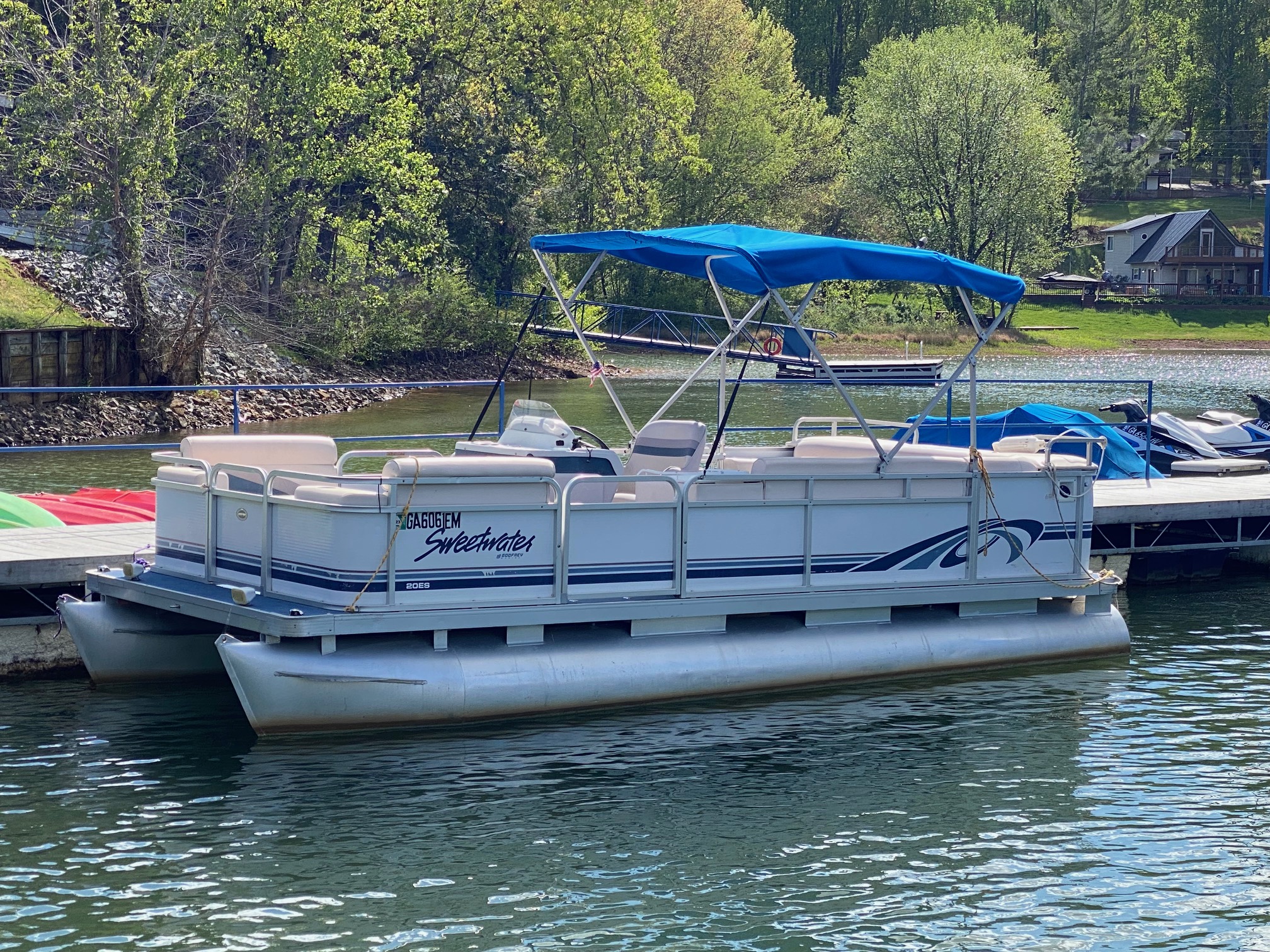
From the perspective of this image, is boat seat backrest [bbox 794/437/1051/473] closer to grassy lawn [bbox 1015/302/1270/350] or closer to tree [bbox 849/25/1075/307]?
tree [bbox 849/25/1075/307]

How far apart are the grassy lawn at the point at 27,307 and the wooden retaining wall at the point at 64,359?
5.07 feet

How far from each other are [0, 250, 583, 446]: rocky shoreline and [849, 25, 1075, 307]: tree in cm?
2875

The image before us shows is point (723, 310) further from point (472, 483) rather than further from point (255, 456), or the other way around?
point (255, 456)

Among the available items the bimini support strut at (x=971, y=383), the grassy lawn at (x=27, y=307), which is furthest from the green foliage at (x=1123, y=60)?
the bimini support strut at (x=971, y=383)

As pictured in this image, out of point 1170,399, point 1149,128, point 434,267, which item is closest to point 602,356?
point 434,267

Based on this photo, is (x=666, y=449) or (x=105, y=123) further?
(x=105, y=123)

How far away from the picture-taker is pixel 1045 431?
20.0 meters

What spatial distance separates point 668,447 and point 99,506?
6627mm

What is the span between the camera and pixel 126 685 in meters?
12.2

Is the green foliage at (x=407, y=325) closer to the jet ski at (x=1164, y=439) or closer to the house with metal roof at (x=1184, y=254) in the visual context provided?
the jet ski at (x=1164, y=439)

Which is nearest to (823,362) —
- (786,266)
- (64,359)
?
(786,266)

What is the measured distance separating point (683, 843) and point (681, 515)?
312cm

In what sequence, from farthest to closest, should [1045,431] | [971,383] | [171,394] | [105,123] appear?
[105,123] → [171,394] → [1045,431] → [971,383]

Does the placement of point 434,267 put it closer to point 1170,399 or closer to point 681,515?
point 1170,399
